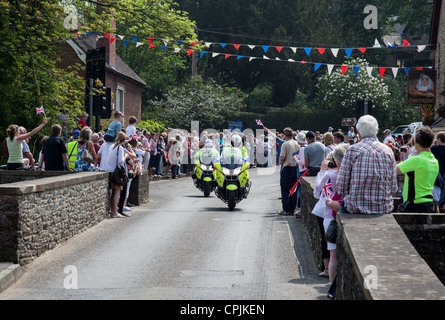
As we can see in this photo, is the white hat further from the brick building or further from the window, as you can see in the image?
the window

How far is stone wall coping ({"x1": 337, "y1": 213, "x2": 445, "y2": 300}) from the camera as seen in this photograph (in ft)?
12.7

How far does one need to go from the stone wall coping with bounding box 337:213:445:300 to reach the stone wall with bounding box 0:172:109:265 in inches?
186

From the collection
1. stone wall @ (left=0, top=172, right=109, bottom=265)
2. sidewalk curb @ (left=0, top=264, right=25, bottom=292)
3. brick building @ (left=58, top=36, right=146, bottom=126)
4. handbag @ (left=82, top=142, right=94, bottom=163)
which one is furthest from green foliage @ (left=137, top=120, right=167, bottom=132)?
sidewalk curb @ (left=0, top=264, right=25, bottom=292)

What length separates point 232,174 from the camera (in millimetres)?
16281

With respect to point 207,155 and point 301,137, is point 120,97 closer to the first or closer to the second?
point 207,155

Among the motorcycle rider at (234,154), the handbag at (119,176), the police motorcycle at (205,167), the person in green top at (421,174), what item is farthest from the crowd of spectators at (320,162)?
the motorcycle rider at (234,154)

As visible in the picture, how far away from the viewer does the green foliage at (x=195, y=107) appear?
4541 cm

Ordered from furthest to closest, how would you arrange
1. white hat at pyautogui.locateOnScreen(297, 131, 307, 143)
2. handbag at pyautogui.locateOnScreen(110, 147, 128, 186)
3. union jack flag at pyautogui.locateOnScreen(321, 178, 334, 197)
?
white hat at pyautogui.locateOnScreen(297, 131, 307, 143), handbag at pyautogui.locateOnScreen(110, 147, 128, 186), union jack flag at pyautogui.locateOnScreen(321, 178, 334, 197)

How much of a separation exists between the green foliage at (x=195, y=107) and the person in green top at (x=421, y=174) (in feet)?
122

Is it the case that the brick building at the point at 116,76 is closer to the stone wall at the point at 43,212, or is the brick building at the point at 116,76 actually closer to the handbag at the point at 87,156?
the handbag at the point at 87,156
